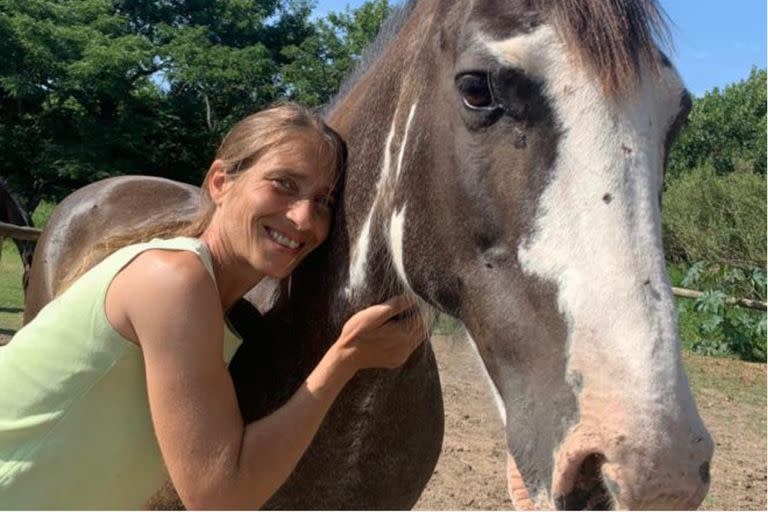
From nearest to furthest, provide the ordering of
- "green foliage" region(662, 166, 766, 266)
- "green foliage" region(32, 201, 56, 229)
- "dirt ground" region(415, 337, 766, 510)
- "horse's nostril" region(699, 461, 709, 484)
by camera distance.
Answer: "horse's nostril" region(699, 461, 709, 484) → "dirt ground" region(415, 337, 766, 510) → "green foliage" region(662, 166, 766, 266) → "green foliage" region(32, 201, 56, 229)

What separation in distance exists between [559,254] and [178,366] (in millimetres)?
767

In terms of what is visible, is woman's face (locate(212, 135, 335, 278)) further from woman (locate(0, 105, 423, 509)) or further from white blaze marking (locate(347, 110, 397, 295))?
white blaze marking (locate(347, 110, 397, 295))

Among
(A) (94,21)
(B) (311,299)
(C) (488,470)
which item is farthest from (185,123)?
(B) (311,299)

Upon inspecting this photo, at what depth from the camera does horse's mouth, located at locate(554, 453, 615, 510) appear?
1.29 m

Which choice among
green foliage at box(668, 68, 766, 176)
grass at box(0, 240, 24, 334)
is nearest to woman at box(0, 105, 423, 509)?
grass at box(0, 240, 24, 334)

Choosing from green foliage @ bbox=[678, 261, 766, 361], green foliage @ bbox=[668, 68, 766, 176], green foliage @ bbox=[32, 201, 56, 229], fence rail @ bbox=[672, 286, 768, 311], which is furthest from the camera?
green foliage @ bbox=[668, 68, 766, 176]

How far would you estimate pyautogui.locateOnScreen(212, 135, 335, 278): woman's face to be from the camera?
1852 millimetres

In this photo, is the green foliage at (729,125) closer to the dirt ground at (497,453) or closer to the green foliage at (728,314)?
the green foliage at (728,314)

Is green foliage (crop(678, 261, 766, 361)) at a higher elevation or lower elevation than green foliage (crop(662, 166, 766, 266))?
lower

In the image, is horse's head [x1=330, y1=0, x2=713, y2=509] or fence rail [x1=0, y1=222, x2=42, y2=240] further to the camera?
fence rail [x1=0, y1=222, x2=42, y2=240]

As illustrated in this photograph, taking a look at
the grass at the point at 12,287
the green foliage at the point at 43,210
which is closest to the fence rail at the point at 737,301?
the grass at the point at 12,287

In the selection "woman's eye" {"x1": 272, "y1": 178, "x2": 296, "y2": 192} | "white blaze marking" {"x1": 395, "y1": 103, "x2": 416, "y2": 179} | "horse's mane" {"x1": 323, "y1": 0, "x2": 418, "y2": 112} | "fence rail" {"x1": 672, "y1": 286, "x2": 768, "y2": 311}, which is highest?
"horse's mane" {"x1": 323, "y1": 0, "x2": 418, "y2": 112}

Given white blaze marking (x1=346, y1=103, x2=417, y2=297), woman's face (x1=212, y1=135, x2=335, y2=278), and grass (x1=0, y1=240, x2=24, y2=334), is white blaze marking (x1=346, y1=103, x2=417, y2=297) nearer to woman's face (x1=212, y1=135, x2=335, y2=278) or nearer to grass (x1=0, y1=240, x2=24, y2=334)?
woman's face (x1=212, y1=135, x2=335, y2=278)

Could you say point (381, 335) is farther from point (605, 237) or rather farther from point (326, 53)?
point (326, 53)
